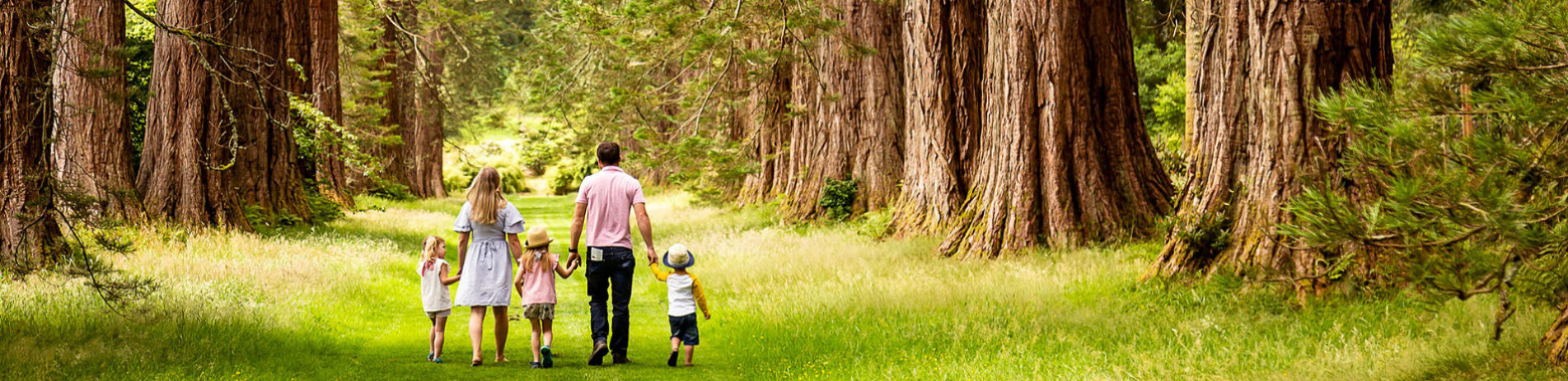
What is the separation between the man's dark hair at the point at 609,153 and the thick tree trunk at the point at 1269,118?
427 cm

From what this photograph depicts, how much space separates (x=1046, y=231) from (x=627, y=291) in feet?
18.5

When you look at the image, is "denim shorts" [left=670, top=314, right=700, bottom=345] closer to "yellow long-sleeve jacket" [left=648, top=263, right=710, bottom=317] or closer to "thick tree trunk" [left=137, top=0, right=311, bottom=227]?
"yellow long-sleeve jacket" [left=648, top=263, right=710, bottom=317]

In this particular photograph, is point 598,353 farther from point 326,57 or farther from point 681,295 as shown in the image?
point 326,57

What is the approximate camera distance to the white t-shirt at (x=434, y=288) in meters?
8.27

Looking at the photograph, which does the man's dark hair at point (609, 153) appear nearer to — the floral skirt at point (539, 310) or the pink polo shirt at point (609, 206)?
→ the pink polo shirt at point (609, 206)

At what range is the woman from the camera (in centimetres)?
819

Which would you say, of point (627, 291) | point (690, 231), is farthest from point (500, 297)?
point (690, 231)

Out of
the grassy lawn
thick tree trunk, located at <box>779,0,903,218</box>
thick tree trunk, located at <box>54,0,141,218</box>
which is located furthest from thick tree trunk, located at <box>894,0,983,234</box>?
thick tree trunk, located at <box>54,0,141,218</box>

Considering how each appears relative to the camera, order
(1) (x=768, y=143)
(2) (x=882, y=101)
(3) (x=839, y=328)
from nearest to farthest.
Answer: (3) (x=839, y=328)
(2) (x=882, y=101)
(1) (x=768, y=143)

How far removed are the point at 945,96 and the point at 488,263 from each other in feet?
27.1

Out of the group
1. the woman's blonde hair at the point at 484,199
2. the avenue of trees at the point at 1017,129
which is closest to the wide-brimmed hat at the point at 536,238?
the woman's blonde hair at the point at 484,199

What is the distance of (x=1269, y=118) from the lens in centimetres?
852

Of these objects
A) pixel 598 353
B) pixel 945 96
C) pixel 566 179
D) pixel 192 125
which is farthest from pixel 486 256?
pixel 566 179

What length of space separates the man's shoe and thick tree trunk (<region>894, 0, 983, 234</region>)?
748cm
